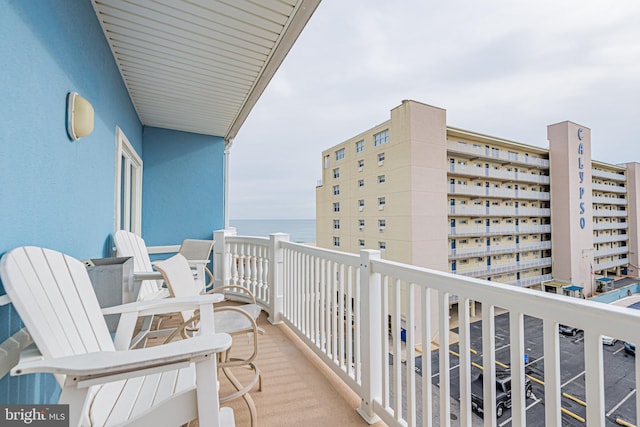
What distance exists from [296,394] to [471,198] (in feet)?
23.1

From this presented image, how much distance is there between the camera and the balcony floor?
1545mm

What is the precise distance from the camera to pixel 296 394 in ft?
5.80

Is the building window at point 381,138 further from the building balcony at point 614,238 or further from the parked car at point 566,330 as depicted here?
the building balcony at point 614,238

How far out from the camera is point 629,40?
3.87 meters

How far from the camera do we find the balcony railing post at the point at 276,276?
2914 mm

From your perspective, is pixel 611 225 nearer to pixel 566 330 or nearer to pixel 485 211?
pixel 485 211

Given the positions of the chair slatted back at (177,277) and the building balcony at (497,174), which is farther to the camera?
the building balcony at (497,174)

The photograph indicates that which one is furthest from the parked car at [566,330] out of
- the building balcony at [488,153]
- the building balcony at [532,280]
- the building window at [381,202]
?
the building balcony at [532,280]

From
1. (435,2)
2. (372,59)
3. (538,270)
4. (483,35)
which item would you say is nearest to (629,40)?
(483,35)

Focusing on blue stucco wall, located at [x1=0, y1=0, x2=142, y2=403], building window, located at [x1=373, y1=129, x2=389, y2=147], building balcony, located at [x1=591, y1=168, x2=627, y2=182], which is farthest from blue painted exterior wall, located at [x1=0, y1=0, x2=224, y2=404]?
building balcony, located at [x1=591, y1=168, x2=627, y2=182]

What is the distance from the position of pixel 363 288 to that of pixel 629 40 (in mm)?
5745

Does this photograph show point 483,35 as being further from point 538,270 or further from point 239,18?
point 538,270

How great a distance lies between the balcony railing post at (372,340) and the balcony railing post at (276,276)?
1521 mm

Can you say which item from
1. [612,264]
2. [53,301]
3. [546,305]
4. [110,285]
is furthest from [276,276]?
[612,264]
